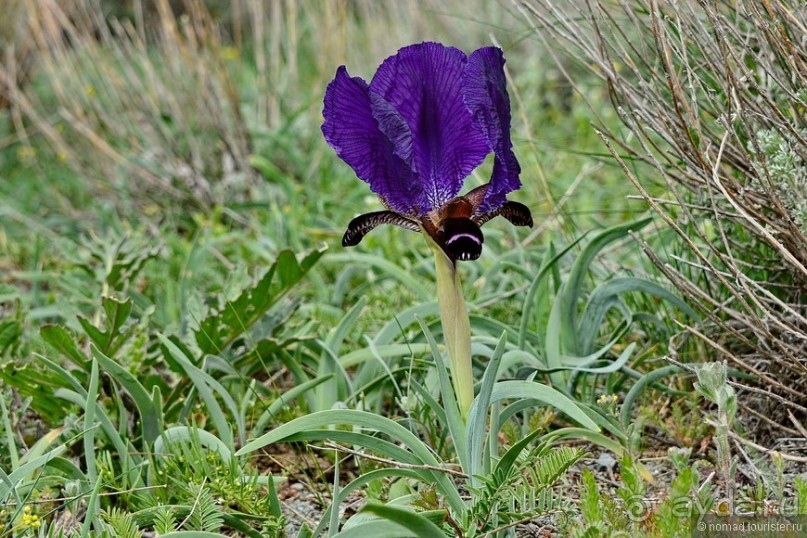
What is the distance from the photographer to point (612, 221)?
3176 mm

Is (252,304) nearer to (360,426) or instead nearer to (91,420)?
(91,420)

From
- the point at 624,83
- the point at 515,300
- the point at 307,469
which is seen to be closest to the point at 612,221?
the point at 515,300

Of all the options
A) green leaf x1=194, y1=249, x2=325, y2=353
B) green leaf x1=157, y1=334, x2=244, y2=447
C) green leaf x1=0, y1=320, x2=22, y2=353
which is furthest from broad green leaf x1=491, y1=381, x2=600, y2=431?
green leaf x1=0, y1=320, x2=22, y2=353

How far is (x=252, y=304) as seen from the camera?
6.84ft

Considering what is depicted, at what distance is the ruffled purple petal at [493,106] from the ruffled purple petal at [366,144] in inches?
5.0

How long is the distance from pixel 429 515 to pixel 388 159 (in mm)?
550

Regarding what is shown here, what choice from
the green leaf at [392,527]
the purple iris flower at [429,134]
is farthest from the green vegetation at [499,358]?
the purple iris flower at [429,134]

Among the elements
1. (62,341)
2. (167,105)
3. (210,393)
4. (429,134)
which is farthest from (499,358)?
(167,105)

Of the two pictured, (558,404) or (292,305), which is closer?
(558,404)

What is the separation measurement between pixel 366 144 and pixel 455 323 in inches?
12.8

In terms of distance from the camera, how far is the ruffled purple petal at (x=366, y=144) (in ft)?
4.75

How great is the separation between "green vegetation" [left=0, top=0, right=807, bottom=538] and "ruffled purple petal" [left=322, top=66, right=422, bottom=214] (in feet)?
0.77

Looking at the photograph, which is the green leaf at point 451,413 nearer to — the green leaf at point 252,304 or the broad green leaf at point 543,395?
the broad green leaf at point 543,395

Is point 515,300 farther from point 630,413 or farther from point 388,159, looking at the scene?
point 388,159
